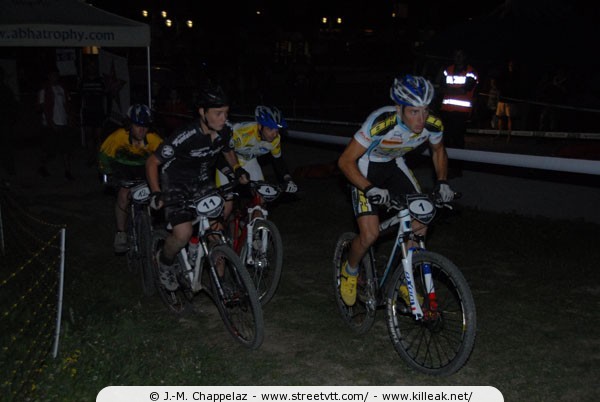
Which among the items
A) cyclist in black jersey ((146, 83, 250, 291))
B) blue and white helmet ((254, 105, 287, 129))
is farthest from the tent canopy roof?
blue and white helmet ((254, 105, 287, 129))

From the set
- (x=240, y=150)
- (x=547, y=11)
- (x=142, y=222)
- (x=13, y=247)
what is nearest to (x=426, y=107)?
(x=240, y=150)

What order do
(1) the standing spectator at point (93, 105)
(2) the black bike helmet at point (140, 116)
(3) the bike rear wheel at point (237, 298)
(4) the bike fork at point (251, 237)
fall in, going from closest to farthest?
(3) the bike rear wheel at point (237, 298) < (4) the bike fork at point (251, 237) < (2) the black bike helmet at point (140, 116) < (1) the standing spectator at point (93, 105)

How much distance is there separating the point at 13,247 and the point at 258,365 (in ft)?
16.5

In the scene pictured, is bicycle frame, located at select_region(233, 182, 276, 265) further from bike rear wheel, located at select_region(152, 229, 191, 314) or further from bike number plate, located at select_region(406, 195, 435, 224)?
bike number plate, located at select_region(406, 195, 435, 224)

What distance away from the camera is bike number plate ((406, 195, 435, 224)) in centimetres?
518

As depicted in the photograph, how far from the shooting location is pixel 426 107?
5383 mm

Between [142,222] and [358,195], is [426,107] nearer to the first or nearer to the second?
[358,195]

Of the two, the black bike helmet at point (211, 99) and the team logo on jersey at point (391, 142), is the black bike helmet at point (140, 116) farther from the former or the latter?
the team logo on jersey at point (391, 142)

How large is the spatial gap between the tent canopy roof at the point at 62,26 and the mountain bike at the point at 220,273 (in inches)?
345

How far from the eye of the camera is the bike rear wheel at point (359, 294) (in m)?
5.98

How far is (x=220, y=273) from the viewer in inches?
238

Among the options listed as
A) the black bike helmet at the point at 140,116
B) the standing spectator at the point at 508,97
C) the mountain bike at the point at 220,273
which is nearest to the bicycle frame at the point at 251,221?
the mountain bike at the point at 220,273

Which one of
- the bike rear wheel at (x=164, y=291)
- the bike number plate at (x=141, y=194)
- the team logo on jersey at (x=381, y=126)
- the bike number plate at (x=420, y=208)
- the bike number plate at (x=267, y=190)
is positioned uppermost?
the team logo on jersey at (x=381, y=126)

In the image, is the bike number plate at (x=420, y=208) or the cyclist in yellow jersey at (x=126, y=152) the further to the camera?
the cyclist in yellow jersey at (x=126, y=152)
